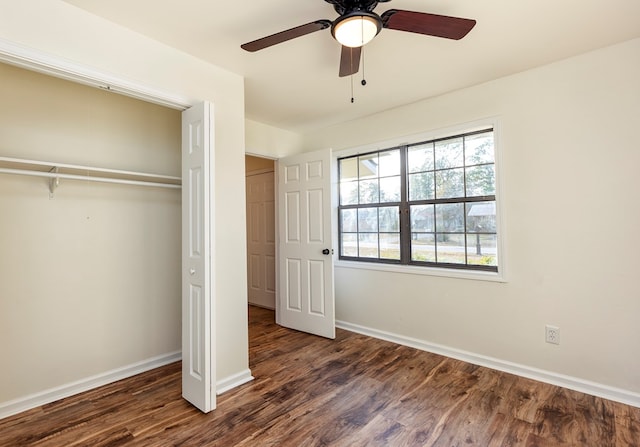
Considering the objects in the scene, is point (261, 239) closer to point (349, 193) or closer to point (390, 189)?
point (349, 193)

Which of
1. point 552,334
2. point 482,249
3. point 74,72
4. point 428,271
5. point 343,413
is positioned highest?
point 74,72

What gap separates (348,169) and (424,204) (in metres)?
1.14

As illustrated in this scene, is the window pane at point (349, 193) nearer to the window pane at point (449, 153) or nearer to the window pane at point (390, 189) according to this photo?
→ the window pane at point (390, 189)

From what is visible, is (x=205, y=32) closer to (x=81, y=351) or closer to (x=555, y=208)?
(x=81, y=351)

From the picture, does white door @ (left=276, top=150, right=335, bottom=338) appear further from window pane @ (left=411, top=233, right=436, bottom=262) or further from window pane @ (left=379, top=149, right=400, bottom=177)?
window pane @ (left=411, top=233, right=436, bottom=262)

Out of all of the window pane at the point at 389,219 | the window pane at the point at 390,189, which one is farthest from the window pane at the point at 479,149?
the window pane at the point at 389,219

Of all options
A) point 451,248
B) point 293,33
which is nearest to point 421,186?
point 451,248

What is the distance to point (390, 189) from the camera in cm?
362

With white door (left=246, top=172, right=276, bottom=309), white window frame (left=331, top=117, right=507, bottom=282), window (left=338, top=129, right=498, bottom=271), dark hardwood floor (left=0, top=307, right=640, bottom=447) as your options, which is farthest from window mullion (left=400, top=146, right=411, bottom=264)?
white door (left=246, top=172, right=276, bottom=309)

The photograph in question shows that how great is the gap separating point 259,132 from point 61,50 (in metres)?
2.17

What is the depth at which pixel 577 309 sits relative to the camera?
2438 millimetres

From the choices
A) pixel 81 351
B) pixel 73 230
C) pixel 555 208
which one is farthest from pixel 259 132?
pixel 555 208

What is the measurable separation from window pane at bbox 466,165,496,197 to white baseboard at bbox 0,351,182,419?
3257 mm

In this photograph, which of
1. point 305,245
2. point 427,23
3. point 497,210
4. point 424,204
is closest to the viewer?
point 427,23
